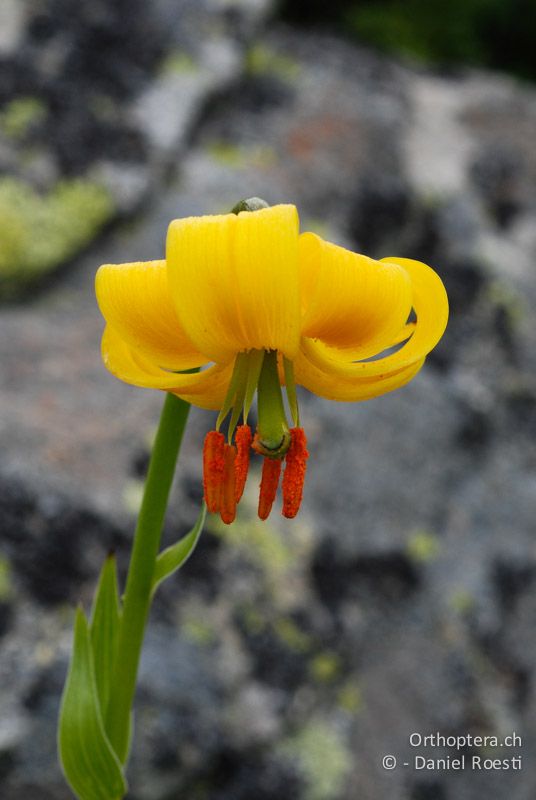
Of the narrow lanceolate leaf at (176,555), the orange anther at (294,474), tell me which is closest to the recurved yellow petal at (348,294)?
the orange anther at (294,474)

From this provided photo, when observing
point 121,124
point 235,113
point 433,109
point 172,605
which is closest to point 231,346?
point 172,605

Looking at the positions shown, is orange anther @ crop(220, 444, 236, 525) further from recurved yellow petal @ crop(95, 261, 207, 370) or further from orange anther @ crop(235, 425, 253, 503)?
recurved yellow petal @ crop(95, 261, 207, 370)

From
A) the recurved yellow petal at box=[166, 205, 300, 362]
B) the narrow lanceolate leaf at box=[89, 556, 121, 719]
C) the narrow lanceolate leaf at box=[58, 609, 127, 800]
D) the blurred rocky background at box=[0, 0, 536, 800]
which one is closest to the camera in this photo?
the recurved yellow petal at box=[166, 205, 300, 362]

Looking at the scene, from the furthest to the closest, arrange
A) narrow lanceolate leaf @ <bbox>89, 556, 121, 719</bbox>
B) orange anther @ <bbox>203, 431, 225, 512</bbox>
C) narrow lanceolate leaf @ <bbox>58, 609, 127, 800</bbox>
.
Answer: narrow lanceolate leaf @ <bbox>89, 556, 121, 719</bbox>
narrow lanceolate leaf @ <bbox>58, 609, 127, 800</bbox>
orange anther @ <bbox>203, 431, 225, 512</bbox>

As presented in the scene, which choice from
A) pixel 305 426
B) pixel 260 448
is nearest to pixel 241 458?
pixel 260 448

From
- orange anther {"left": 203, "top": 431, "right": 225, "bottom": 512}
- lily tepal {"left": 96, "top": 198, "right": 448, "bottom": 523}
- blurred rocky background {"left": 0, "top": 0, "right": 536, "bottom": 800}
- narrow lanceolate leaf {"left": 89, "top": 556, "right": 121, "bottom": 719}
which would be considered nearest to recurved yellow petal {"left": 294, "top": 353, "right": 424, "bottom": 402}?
lily tepal {"left": 96, "top": 198, "right": 448, "bottom": 523}

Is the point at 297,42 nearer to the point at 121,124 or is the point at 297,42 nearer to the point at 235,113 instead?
the point at 235,113

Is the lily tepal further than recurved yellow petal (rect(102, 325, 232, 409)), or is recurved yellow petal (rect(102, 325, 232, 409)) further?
recurved yellow petal (rect(102, 325, 232, 409))
